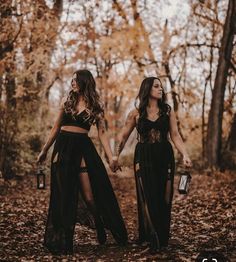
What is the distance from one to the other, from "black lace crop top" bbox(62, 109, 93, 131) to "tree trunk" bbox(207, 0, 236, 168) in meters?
10.8

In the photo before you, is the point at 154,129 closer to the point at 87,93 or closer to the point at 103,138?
the point at 103,138

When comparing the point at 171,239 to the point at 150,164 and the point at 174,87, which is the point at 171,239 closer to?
the point at 150,164

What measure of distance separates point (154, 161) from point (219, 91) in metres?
10.9

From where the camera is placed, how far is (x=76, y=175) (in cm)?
587

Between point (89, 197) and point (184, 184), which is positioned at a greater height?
point (184, 184)

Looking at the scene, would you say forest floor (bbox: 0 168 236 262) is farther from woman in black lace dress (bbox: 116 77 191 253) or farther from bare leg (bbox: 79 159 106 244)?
woman in black lace dress (bbox: 116 77 191 253)

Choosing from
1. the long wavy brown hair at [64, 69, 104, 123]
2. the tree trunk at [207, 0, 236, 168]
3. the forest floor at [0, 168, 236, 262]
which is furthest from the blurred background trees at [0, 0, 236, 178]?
the long wavy brown hair at [64, 69, 104, 123]

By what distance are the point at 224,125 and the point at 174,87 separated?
2.97 meters

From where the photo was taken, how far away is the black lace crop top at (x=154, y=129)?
5.86m

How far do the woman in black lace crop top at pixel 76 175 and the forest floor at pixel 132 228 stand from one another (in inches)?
11.0

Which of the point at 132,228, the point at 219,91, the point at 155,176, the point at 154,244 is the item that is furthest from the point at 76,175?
the point at 219,91

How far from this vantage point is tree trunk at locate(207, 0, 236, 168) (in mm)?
15383

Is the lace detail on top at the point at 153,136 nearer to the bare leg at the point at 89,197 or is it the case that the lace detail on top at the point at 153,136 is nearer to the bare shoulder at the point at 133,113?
the bare shoulder at the point at 133,113

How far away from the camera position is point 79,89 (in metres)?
5.93
